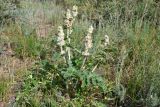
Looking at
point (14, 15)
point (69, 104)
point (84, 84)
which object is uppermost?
point (14, 15)

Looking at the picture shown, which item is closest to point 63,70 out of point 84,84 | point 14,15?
point 84,84

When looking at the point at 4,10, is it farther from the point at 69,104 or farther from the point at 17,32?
the point at 69,104

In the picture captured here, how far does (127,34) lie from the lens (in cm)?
441

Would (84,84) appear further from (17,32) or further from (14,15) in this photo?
(14,15)

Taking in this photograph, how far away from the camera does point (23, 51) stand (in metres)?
4.33

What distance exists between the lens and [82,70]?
3359 millimetres

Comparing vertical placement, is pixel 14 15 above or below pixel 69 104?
above

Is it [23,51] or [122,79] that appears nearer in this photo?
[122,79]

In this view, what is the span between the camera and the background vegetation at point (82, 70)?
3.34 meters

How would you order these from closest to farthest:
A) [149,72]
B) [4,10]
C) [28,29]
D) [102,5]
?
[149,72] < [28,29] < [4,10] < [102,5]

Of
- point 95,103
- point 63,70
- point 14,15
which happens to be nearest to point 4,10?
point 14,15

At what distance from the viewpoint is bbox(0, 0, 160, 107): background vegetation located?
11.0 feet

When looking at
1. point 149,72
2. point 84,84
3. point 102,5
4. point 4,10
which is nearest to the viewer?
point 84,84

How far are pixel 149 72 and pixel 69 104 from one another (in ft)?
2.80
